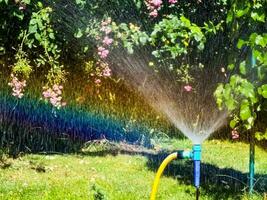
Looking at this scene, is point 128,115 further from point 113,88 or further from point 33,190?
point 33,190

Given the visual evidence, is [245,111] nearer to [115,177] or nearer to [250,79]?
[250,79]

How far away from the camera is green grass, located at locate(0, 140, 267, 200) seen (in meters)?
5.19

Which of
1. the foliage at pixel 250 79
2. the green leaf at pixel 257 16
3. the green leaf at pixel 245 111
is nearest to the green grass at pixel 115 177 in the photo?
the foliage at pixel 250 79

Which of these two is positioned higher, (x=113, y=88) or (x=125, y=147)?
(x=113, y=88)

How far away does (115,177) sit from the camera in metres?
5.99

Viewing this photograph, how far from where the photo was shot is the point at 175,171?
6551 mm

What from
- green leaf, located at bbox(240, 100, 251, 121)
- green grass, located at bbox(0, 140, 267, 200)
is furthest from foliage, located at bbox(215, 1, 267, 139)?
green grass, located at bbox(0, 140, 267, 200)

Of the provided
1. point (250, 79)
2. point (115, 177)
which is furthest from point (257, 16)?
point (115, 177)

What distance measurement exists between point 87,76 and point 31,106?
100 centimetres

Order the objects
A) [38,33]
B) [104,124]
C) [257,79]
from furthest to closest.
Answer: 1. [104,124]
2. [38,33]
3. [257,79]

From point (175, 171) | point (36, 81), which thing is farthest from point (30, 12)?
point (175, 171)

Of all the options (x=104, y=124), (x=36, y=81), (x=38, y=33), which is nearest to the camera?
(x=38, y=33)

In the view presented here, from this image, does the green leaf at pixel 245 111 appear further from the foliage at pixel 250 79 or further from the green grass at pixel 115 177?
the green grass at pixel 115 177

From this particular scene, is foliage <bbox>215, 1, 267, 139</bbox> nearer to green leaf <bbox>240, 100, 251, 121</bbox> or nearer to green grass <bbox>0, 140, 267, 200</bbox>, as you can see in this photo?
green leaf <bbox>240, 100, 251, 121</bbox>
